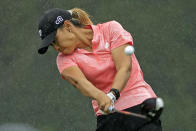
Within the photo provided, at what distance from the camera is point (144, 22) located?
475cm

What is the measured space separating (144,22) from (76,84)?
2.44 metres

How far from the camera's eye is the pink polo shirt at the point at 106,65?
2494 mm

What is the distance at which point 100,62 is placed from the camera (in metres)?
2.51

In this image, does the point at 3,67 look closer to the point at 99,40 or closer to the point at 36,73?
the point at 36,73

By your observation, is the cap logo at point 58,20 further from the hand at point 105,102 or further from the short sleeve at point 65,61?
the hand at point 105,102

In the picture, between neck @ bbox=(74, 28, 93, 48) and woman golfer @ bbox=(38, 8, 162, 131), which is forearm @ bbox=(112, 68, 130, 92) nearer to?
woman golfer @ bbox=(38, 8, 162, 131)

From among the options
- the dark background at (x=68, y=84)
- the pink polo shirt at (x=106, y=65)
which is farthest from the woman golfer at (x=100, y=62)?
the dark background at (x=68, y=84)

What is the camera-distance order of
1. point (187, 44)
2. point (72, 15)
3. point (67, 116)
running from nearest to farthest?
point (72, 15) → point (67, 116) → point (187, 44)

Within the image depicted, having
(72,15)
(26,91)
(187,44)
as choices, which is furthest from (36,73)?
(72,15)

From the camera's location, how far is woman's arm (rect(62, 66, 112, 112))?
235 cm

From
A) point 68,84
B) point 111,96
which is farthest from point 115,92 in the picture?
point 68,84

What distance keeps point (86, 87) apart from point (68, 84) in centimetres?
212

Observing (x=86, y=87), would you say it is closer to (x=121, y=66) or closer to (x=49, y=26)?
(x=121, y=66)

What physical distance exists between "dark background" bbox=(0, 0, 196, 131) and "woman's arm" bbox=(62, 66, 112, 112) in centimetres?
191
